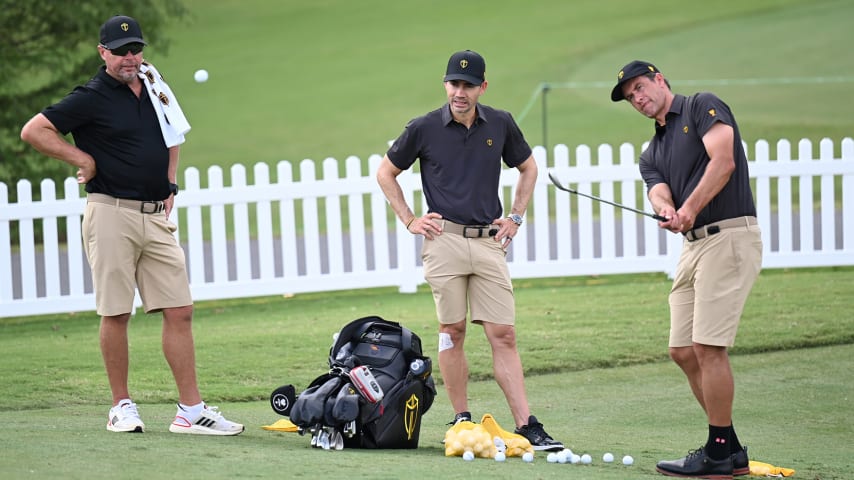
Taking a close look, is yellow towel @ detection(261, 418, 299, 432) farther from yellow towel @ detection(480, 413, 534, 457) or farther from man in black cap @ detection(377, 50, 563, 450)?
yellow towel @ detection(480, 413, 534, 457)

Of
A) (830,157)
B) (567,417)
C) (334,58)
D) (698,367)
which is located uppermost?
(334,58)

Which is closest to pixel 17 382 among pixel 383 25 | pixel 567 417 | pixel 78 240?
pixel 78 240

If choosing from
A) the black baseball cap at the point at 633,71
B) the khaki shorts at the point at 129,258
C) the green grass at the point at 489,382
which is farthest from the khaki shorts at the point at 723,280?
the khaki shorts at the point at 129,258

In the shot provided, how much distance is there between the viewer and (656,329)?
9.98 meters

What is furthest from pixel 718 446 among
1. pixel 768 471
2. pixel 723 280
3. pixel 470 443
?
pixel 470 443

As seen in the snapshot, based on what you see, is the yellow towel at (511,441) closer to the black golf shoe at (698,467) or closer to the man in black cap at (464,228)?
the man in black cap at (464,228)

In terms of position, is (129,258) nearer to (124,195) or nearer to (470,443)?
(124,195)

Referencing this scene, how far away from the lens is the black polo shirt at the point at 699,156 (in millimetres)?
5902

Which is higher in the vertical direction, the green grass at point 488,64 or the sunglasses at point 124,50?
the green grass at point 488,64

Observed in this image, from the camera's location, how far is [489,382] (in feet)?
29.0

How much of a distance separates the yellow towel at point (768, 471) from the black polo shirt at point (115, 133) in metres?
3.32

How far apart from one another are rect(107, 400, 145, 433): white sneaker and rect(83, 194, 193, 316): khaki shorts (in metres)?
0.48

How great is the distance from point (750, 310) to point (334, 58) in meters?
23.0

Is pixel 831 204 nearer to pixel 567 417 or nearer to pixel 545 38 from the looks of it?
pixel 567 417
